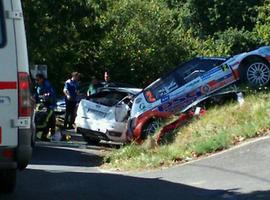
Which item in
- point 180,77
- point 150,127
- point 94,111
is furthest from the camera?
point 94,111

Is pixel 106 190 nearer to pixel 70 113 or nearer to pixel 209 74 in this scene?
pixel 209 74

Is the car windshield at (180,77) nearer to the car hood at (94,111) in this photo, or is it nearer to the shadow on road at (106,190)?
the car hood at (94,111)

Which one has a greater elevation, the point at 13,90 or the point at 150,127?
the point at 13,90

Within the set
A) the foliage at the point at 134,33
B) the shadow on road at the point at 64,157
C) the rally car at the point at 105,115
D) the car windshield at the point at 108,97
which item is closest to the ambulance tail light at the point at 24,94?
the shadow on road at the point at 64,157

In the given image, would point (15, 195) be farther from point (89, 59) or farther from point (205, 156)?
point (89, 59)

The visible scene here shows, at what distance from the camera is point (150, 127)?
1570cm

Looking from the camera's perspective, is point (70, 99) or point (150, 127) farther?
point (70, 99)

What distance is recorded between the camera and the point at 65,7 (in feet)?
76.7

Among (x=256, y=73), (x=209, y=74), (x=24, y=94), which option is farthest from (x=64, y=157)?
(x=24, y=94)

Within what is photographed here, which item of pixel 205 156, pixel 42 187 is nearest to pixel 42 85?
pixel 205 156

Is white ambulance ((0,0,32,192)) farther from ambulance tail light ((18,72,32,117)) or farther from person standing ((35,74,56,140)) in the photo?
person standing ((35,74,56,140))

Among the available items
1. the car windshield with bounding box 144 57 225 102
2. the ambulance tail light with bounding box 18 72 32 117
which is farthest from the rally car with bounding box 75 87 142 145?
the ambulance tail light with bounding box 18 72 32 117

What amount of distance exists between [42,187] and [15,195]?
2.68 ft

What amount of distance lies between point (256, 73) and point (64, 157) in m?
4.82
